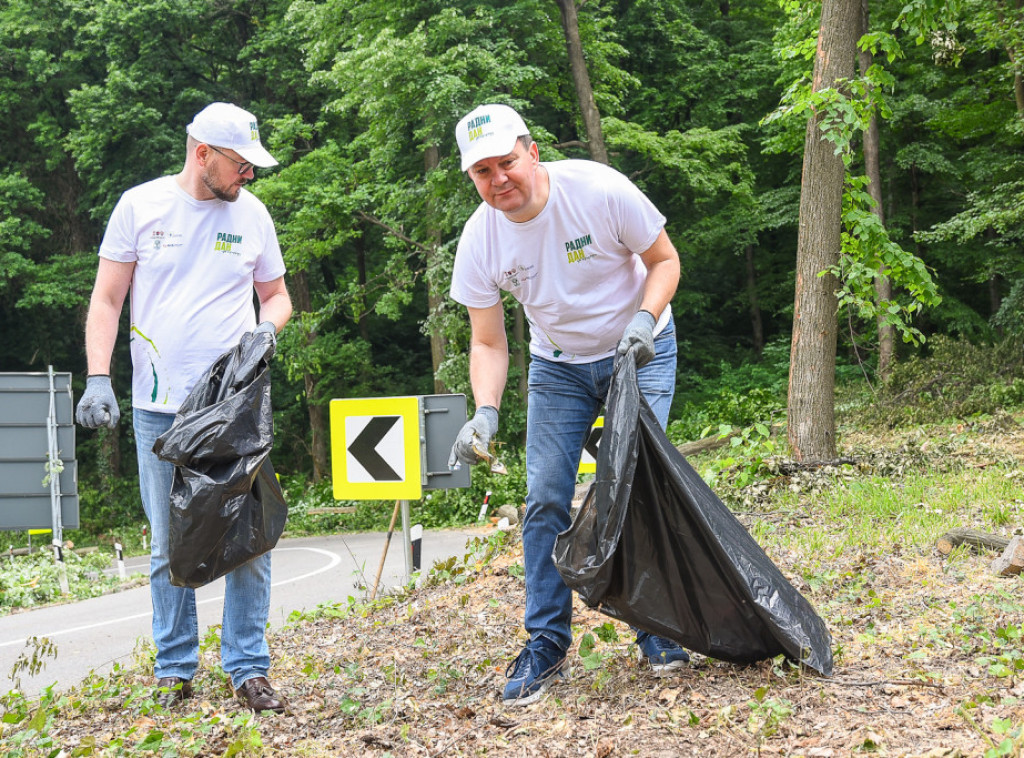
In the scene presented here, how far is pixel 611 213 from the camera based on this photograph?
3363 mm

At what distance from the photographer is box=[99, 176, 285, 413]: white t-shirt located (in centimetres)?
375

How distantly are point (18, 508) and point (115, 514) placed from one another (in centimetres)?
1471

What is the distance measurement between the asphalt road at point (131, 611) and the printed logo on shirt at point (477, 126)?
273 centimetres

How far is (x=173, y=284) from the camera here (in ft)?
12.4

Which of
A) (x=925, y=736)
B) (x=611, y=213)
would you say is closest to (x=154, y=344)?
(x=611, y=213)

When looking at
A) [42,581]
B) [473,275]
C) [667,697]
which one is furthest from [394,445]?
[42,581]

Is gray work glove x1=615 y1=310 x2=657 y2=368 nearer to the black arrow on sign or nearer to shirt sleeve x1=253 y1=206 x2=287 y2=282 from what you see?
shirt sleeve x1=253 y1=206 x2=287 y2=282

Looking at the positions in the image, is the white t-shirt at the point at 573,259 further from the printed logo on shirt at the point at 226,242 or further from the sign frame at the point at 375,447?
the sign frame at the point at 375,447

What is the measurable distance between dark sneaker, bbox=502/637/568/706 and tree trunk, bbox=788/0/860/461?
5395 mm

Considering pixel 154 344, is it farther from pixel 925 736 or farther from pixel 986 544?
pixel 986 544

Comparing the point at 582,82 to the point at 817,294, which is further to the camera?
the point at 582,82

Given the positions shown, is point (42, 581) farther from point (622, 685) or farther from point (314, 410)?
point (314, 410)

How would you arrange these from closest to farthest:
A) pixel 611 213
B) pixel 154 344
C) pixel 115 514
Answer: pixel 611 213 → pixel 154 344 → pixel 115 514

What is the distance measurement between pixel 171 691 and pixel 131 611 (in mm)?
5468
